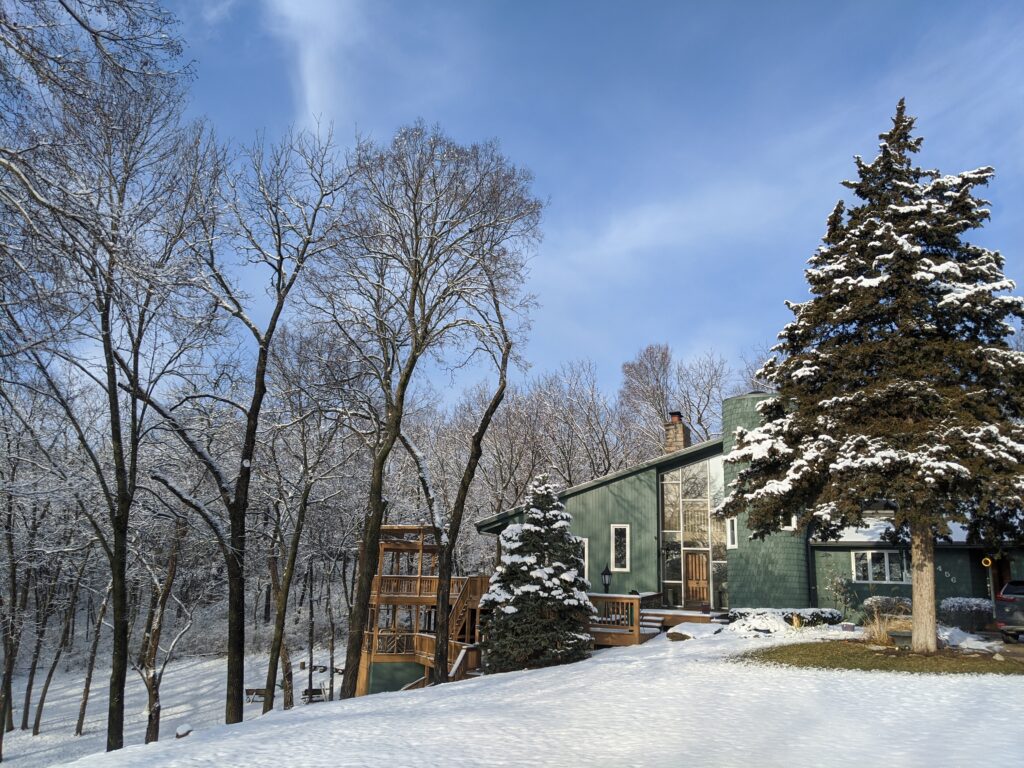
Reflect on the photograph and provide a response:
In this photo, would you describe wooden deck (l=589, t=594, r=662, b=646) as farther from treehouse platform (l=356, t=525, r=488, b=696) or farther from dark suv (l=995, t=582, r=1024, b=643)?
dark suv (l=995, t=582, r=1024, b=643)

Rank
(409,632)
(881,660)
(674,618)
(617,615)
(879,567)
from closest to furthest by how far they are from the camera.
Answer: (881,660)
(617,615)
(674,618)
(879,567)
(409,632)

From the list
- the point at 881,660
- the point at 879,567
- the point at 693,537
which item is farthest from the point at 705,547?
the point at 881,660

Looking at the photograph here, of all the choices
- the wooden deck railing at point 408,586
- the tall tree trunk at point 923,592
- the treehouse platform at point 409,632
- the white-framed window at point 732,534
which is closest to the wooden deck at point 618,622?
the treehouse platform at point 409,632

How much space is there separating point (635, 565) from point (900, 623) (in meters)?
8.26

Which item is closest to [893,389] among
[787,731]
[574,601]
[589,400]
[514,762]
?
[787,731]

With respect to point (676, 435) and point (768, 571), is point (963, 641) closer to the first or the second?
point (768, 571)

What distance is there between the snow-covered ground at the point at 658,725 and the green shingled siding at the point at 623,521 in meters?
8.73

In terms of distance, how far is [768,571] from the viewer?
2131 cm

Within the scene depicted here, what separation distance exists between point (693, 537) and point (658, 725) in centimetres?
1370

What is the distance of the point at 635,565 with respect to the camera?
22547 mm

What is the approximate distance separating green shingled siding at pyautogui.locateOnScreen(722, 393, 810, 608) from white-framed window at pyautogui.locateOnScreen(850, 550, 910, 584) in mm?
1382

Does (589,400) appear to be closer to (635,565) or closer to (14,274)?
(635,565)

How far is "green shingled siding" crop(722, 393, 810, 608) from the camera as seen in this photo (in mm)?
21016

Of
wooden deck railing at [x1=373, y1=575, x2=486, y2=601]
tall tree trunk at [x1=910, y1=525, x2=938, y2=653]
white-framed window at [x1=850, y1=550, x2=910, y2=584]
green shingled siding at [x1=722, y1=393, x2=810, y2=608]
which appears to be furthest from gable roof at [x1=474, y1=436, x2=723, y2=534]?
tall tree trunk at [x1=910, y1=525, x2=938, y2=653]
